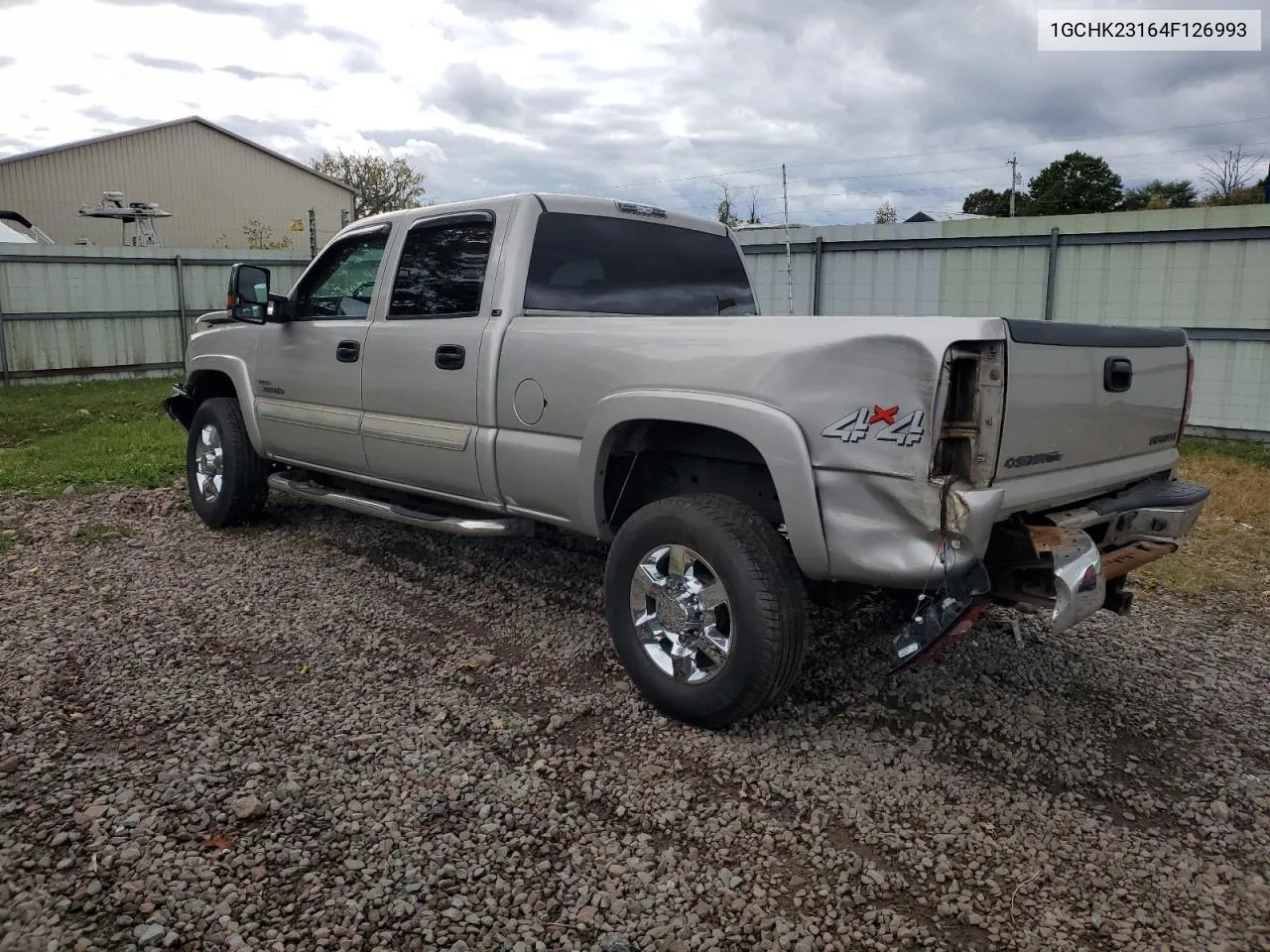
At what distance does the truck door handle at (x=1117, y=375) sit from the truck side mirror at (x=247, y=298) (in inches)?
172

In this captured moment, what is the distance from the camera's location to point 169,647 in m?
4.29

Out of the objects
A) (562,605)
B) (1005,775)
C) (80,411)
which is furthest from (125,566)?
(80,411)

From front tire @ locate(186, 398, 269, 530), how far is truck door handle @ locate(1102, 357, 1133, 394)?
190 inches

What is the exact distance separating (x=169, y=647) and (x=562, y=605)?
178cm

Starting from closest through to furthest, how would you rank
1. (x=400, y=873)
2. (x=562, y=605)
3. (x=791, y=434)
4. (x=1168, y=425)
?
(x=400, y=873)
(x=791, y=434)
(x=1168, y=425)
(x=562, y=605)

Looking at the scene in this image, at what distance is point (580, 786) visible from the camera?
3150 mm

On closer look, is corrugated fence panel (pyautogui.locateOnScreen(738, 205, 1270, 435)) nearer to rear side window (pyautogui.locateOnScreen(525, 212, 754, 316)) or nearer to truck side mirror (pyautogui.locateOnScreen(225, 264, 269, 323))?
rear side window (pyautogui.locateOnScreen(525, 212, 754, 316))

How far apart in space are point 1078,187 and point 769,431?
50.7 m

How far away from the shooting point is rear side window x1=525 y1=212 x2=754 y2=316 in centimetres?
443

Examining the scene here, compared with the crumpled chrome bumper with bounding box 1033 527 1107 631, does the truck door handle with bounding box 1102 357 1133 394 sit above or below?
above

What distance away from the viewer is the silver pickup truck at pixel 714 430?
2.92 m

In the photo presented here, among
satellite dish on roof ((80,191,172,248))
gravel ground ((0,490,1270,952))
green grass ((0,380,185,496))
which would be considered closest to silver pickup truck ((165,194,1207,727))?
gravel ground ((0,490,1270,952))

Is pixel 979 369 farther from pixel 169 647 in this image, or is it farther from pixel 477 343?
pixel 169 647

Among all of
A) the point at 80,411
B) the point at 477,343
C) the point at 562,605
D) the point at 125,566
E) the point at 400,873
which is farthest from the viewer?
the point at 80,411
